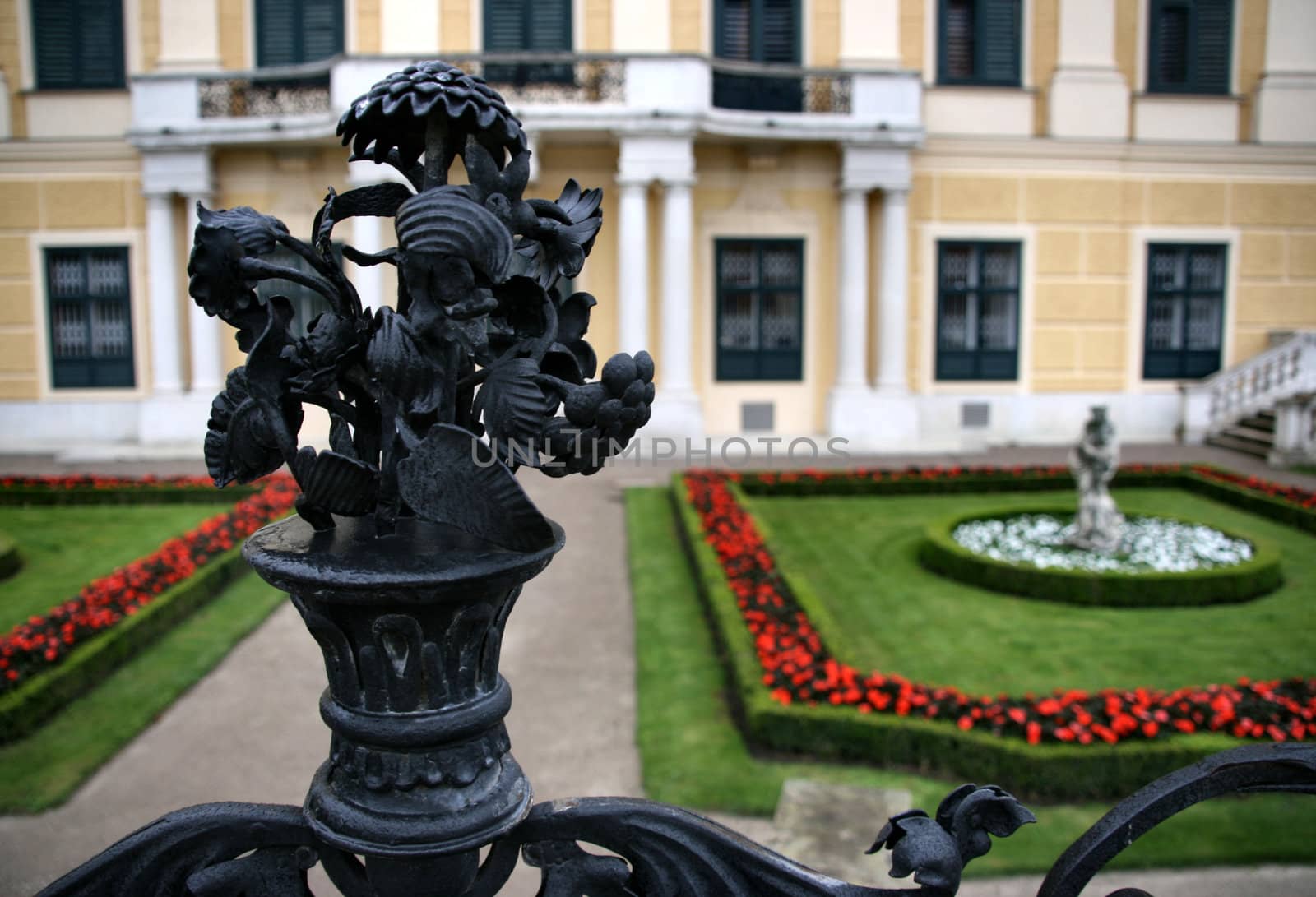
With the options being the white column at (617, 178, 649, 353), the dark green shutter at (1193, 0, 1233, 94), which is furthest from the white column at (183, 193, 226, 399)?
the dark green shutter at (1193, 0, 1233, 94)

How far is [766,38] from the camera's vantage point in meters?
18.7

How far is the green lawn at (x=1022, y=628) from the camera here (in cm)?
715

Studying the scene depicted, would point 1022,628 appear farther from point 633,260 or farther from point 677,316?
point 633,260

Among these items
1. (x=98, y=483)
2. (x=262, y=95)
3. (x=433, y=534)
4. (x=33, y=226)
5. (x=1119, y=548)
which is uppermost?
(x=262, y=95)

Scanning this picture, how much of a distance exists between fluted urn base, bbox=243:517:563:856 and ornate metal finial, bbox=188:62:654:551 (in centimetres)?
10

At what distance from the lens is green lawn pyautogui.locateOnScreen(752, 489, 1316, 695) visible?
7.15 metres

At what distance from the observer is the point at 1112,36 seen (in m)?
18.9

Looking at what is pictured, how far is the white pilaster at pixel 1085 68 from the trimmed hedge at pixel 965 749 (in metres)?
16.1

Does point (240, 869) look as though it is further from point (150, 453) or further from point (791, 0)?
point (791, 0)

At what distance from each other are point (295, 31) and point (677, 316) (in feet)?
29.0

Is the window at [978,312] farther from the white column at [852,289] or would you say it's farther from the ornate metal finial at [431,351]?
the ornate metal finial at [431,351]

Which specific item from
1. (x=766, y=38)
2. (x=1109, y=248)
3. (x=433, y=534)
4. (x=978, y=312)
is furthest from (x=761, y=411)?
(x=433, y=534)

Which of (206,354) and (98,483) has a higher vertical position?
(206,354)

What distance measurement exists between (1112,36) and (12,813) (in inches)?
808
